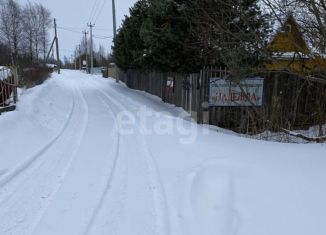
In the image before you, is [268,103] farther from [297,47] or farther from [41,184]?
[41,184]

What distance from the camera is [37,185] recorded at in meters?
5.55

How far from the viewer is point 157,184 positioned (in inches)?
221

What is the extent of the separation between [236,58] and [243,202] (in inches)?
231

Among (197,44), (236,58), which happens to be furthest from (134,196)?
(197,44)

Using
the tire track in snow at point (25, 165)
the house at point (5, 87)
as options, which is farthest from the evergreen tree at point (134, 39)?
the tire track in snow at point (25, 165)

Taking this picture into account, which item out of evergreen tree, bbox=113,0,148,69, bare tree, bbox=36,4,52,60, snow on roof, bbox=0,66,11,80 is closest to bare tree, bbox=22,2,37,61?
bare tree, bbox=36,4,52,60

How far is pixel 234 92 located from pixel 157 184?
307 inches

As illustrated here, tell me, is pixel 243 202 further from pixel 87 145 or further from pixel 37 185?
pixel 87 145

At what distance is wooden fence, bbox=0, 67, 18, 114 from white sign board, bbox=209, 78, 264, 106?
633 centimetres

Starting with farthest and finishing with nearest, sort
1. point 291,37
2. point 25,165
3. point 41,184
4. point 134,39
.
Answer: point 134,39
point 291,37
point 25,165
point 41,184

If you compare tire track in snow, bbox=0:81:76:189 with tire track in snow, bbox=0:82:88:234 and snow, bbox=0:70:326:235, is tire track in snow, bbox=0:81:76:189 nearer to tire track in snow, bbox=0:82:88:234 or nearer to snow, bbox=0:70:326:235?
snow, bbox=0:70:326:235

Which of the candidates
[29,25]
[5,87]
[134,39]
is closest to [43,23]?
[29,25]
